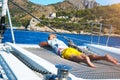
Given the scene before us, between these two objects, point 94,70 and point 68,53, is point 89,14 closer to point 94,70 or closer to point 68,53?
point 68,53

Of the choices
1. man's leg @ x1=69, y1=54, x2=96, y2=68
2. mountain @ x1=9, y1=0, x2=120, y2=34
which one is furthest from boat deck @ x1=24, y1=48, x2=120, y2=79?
mountain @ x1=9, y1=0, x2=120, y2=34

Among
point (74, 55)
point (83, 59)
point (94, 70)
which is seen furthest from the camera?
point (74, 55)

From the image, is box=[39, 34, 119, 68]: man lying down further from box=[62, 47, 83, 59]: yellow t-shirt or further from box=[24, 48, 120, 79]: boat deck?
box=[24, 48, 120, 79]: boat deck

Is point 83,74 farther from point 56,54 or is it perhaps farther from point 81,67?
point 56,54

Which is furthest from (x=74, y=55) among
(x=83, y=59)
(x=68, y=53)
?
(x=83, y=59)

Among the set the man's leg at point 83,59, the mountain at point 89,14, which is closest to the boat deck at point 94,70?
the man's leg at point 83,59

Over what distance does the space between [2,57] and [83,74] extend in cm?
166

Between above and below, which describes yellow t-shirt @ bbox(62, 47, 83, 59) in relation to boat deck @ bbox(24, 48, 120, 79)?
above

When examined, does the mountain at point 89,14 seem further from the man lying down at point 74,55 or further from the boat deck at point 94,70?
the boat deck at point 94,70

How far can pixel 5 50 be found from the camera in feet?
21.9

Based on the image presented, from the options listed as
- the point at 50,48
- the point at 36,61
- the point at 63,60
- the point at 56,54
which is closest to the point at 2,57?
the point at 36,61

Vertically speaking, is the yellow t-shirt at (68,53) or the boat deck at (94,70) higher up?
the yellow t-shirt at (68,53)

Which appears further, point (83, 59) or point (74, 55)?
point (74, 55)

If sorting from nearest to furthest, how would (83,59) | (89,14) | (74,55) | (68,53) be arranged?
(83,59)
(74,55)
(68,53)
(89,14)
